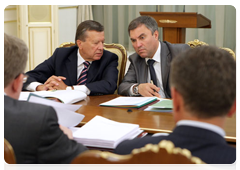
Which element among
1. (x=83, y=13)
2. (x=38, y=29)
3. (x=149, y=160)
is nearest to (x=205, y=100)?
(x=149, y=160)

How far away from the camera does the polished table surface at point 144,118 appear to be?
1.67 metres

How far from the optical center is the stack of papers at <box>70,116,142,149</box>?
4.61 feet

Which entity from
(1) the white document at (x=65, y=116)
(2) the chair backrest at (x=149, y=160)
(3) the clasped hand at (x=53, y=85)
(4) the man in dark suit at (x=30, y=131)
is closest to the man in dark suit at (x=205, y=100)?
(2) the chair backrest at (x=149, y=160)

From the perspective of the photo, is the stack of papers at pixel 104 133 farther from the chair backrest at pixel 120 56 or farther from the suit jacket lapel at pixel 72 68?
the chair backrest at pixel 120 56

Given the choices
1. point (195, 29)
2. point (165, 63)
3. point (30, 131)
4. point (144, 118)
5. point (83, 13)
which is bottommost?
point (144, 118)

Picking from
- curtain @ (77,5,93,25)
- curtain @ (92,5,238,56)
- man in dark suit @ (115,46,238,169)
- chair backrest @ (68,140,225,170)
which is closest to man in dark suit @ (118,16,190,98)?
man in dark suit @ (115,46,238,169)

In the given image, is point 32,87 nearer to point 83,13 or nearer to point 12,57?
point 12,57

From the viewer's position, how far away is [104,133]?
1.50m

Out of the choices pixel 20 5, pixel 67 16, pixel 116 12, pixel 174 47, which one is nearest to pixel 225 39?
pixel 116 12

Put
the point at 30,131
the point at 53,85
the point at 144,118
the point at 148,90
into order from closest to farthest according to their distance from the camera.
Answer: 1. the point at 30,131
2. the point at 144,118
3. the point at 148,90
4. the point at 53,85

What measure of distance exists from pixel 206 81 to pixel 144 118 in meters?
0.94

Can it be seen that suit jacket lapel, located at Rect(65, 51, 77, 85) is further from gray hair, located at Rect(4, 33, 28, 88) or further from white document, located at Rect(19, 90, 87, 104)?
gray hair, located at Rect(4, 33, 28, 88)

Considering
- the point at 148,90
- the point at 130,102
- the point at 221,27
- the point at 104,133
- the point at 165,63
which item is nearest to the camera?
the point at 104,133

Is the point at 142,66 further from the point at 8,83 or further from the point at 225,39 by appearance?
the point at 225,39
